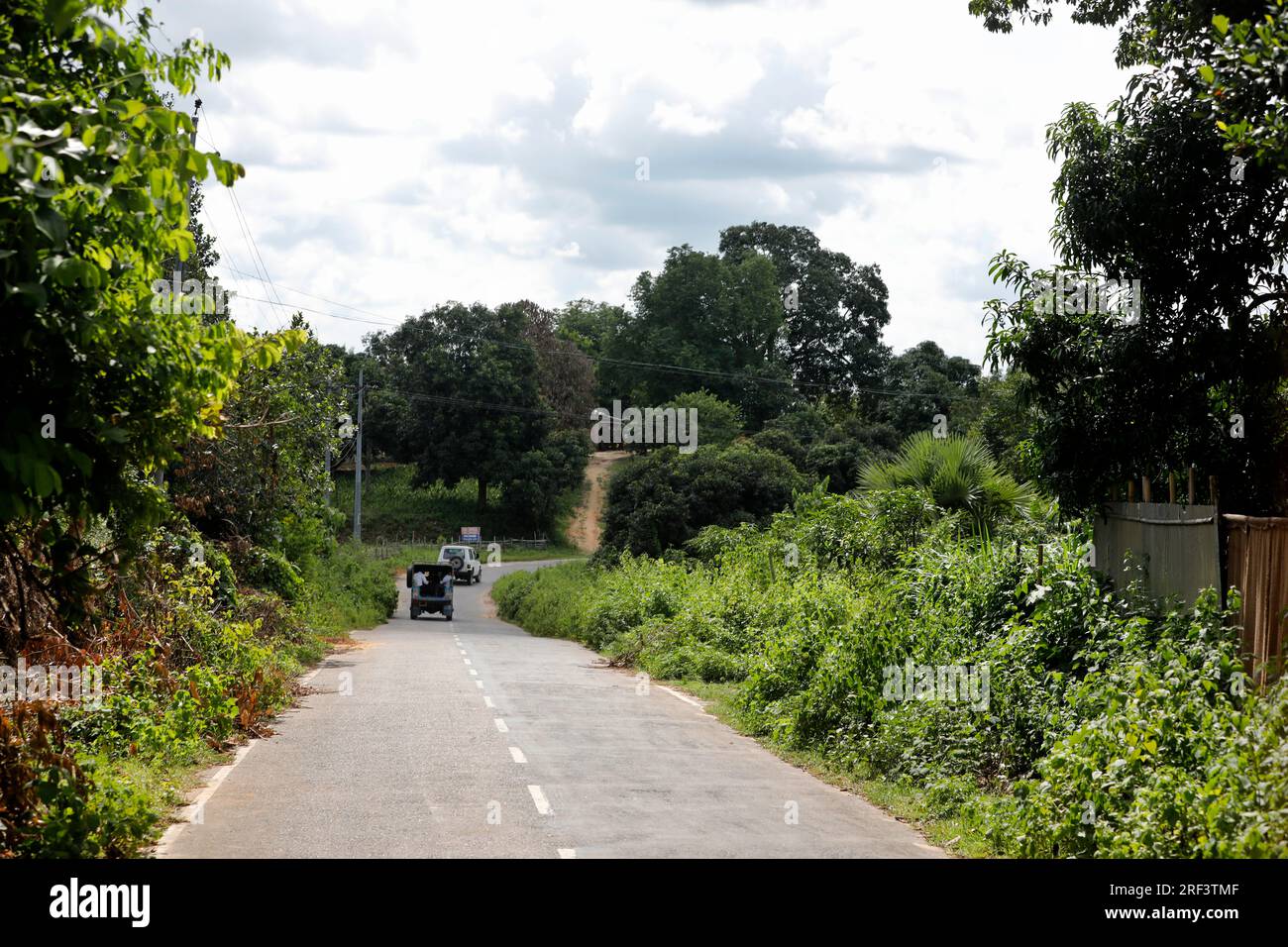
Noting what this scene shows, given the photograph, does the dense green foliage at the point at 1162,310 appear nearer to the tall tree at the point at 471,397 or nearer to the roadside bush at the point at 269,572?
the roadside bush at the point at 269,572

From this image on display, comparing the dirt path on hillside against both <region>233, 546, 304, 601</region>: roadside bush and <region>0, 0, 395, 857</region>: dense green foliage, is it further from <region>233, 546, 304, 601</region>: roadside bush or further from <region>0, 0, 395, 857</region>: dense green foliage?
<region>0, 0, 395, 857</region>: dense green foliage

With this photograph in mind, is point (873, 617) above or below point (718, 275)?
below

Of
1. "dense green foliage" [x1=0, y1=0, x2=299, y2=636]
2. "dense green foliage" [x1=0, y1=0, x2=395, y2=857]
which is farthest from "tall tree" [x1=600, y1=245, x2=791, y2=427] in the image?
"dense green foliage" [x1=0, y1=0, x2=299, y2=636]

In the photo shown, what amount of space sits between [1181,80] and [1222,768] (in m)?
6.93

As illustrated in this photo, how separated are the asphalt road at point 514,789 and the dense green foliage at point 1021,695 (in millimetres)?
962

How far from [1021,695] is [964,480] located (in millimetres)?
10124

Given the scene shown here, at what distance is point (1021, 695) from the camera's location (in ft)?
39.5

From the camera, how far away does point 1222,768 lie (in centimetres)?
792

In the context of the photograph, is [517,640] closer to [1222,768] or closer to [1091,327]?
[1091,327]

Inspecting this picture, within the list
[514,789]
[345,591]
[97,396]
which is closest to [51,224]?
[97,396]

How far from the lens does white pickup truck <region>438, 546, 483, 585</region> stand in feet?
216

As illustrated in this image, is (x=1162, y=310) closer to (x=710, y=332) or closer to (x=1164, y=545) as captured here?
(x=1164, y=545)

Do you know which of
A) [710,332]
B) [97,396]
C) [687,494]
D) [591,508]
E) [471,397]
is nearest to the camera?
[97,396]
